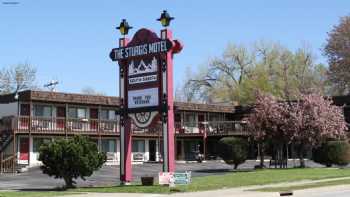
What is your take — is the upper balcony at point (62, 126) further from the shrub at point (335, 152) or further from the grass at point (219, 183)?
the grass at point (219, 183)

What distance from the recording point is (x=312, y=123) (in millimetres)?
42438

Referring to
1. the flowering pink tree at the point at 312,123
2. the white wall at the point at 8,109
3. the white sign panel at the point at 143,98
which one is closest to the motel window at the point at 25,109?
the white wall at the point at 8,109

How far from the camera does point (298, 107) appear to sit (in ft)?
141

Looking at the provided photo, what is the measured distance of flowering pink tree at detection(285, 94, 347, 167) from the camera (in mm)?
42406

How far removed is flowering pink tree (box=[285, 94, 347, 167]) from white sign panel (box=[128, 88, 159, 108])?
16.3 meters

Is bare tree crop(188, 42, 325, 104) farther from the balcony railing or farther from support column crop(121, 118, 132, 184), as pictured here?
support column crop(121, 118, 132, 184)

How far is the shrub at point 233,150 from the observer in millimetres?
43375

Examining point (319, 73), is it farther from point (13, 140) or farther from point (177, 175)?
point (177, 175)

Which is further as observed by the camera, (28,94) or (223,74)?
(223,74)

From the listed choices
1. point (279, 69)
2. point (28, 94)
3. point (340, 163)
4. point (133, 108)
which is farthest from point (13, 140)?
point (279, 69)

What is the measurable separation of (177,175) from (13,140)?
24524 millimetres

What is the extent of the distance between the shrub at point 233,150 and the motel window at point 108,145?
42.7 feet

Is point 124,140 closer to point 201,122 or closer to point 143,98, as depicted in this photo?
point 143,98

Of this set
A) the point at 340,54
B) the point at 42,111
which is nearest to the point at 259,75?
the point at 340,54
